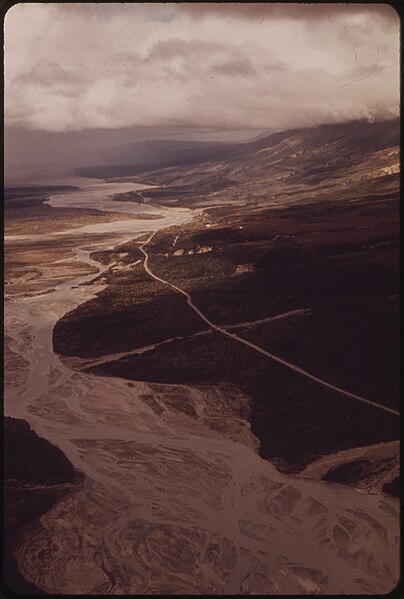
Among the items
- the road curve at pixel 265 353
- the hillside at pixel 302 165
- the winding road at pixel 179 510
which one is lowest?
the winding road at pixel 179 510

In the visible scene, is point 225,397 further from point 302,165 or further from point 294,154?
point 302,165

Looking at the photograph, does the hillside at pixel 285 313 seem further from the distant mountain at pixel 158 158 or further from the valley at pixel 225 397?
the distant mountain at pixel 158 158

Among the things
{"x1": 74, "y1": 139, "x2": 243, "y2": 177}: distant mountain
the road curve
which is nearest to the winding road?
Answer: the road curve

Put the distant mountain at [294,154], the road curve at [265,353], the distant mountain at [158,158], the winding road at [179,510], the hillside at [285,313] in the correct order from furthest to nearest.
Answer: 1. the distant mountain at [158,158]
2. the distant mountain at [294,154]
3. the road curve at [265,353]
4. the hillside at [285,313]
5. the winding road at [179,510]

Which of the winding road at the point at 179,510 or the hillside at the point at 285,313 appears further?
the hillside at the point at 285,313

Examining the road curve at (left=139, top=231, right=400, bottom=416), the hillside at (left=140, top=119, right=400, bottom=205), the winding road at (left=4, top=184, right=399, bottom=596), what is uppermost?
the hillside at (left=140, top=119, right=400, bottom=205)

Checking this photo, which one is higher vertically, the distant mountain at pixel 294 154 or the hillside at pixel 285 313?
the distant mountain at pixel 294 154

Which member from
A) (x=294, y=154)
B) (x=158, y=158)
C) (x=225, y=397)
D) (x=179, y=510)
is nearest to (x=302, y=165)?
(x=294, y=154)

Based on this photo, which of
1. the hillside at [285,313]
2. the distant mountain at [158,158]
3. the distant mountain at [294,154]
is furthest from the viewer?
the distant mountain at [158,158]

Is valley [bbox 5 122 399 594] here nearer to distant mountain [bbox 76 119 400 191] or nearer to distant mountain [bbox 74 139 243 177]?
distant mountain [bbox 76 119 400 191]

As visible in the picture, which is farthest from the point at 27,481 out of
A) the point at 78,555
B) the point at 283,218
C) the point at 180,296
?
the point at 283,218

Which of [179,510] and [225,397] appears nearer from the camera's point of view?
[179,510]

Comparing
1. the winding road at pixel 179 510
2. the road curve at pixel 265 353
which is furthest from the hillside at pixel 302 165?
the winding road at pixel 179 510
